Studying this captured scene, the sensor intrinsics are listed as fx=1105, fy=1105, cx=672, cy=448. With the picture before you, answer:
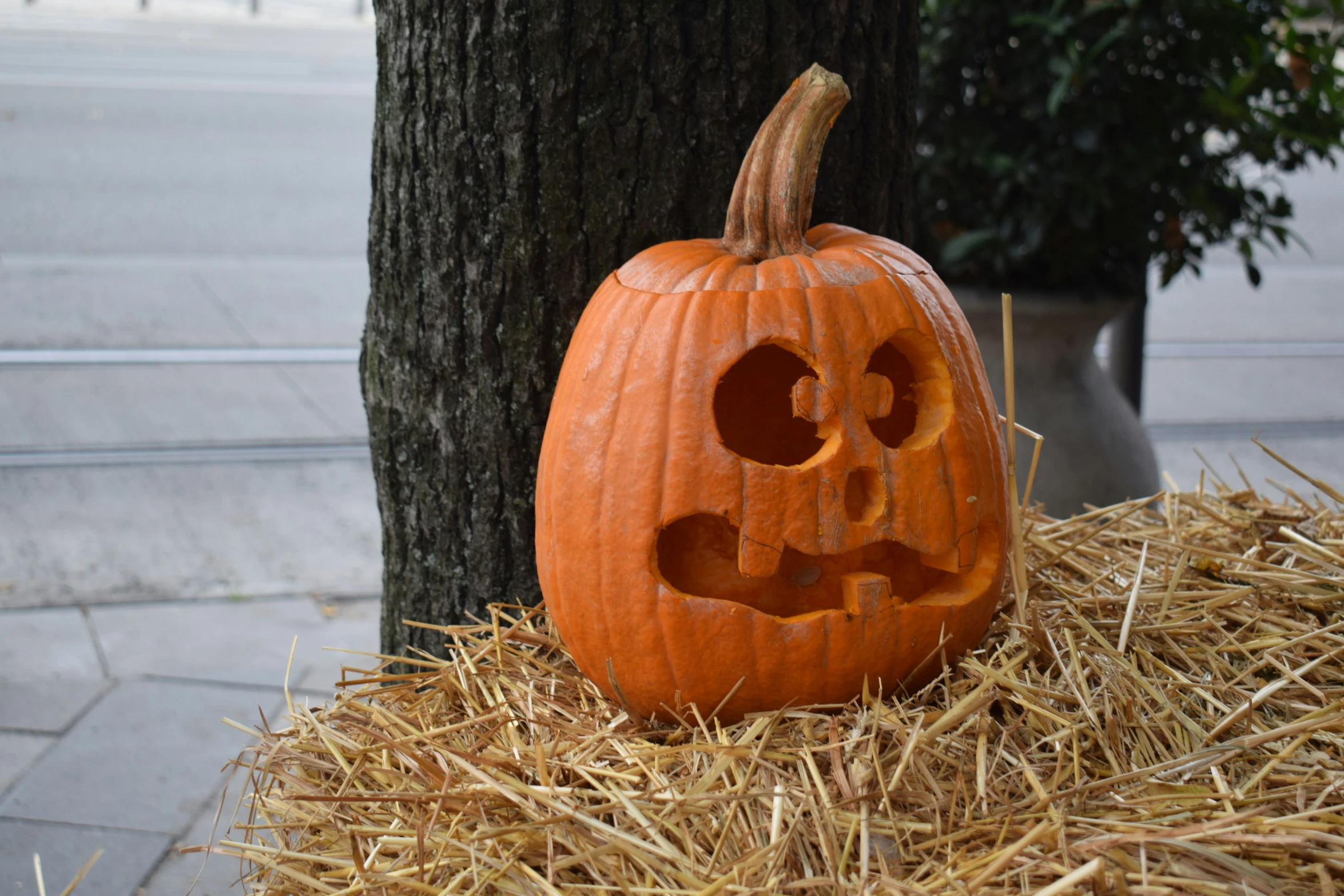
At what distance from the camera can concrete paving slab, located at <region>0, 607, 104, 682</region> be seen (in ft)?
9.63

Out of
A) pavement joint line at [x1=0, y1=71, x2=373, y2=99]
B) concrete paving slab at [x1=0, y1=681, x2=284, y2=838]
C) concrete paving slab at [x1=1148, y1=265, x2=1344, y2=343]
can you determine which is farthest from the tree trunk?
pavement joint line at [x1=0, y1=71, x2=373, y2=99]

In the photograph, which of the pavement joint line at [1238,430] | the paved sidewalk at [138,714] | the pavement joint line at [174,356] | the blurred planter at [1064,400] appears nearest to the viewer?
the paved sidewalk at [138,714]

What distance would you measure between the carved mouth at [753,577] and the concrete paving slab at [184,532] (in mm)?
2366

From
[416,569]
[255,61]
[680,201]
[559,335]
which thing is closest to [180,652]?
[416,569]

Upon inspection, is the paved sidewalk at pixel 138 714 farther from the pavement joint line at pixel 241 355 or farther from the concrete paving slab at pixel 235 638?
the pavement joint line at pixel 241 355

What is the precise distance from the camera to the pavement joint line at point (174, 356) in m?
4.91

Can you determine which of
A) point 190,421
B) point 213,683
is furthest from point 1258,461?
point 190,421

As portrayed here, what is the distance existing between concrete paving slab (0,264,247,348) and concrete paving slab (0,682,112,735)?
2693 mm

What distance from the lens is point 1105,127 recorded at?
9.52 feet

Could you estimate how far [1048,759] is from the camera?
1184 millimetres

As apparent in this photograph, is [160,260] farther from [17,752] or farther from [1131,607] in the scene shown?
[1131,607]

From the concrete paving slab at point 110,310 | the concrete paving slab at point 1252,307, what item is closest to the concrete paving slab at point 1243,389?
the concrete paving slab at point 1252,307

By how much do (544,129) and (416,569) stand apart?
28.6 inches

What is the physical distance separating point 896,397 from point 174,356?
458 centimetres
